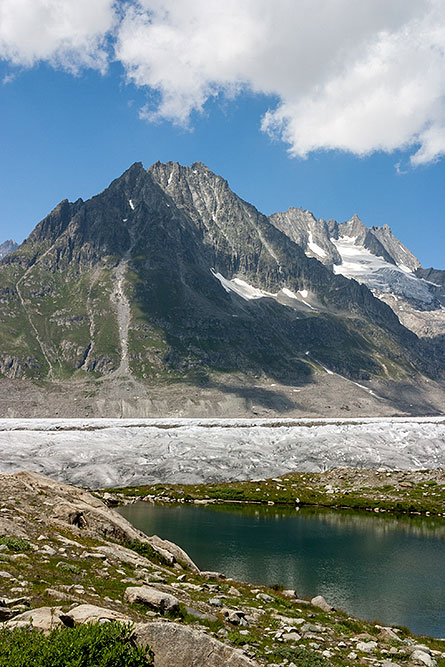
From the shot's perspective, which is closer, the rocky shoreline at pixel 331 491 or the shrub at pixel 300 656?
the shrub at pixel 300 656

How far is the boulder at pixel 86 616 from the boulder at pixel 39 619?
338 mm

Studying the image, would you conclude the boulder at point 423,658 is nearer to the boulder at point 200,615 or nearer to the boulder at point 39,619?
the boulder at point 200,615

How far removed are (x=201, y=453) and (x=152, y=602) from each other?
268 feet

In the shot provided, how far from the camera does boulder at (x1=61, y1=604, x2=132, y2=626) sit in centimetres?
1375

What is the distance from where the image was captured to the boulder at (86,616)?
13752 millimetres

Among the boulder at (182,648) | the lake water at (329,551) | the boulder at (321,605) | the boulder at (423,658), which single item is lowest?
the lake water at (329,551)

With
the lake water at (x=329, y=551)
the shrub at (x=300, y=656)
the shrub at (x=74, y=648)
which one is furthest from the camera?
the lake water at (x=329, y=551)

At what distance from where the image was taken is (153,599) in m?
19.3

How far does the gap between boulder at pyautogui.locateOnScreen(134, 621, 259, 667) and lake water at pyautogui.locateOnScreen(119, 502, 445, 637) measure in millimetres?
25754

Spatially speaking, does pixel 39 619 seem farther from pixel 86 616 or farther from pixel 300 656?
pixel 300 656

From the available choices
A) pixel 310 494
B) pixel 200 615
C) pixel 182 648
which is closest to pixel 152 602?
pixel 200 615

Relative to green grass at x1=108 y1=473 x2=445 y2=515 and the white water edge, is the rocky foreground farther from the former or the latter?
the white water edge

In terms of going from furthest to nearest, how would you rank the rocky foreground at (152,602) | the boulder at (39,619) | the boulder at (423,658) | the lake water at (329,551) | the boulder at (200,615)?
the lake water at (329,551)
the boulder at (423,658)
the boulder at (200,615)
the rocky foreground at (152,602)
the boulder at (39,619)

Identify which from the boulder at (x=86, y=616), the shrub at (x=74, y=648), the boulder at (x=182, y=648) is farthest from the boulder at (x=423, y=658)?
the shrub at (x=74, y=648)
